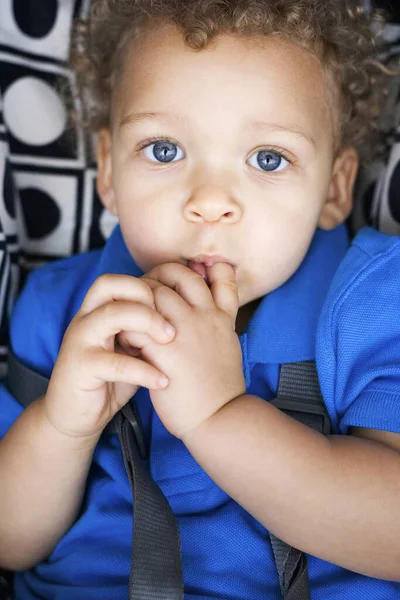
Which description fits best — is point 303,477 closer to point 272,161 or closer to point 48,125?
point 272,161

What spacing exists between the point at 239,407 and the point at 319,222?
492 millimetres

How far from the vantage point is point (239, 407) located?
39.6 inches

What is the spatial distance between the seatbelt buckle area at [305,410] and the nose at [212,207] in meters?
0.29

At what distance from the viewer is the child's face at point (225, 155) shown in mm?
1110

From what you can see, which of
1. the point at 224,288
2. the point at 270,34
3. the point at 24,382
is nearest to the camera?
the point at 224,288

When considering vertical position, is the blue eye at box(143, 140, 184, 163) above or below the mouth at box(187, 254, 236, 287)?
above

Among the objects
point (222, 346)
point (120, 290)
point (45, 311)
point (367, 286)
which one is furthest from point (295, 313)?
point (45, 311)

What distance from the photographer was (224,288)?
1067 millimetres

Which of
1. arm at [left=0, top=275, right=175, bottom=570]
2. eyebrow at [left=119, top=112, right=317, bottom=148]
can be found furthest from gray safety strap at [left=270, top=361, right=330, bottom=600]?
eyebrow at [left=119, top=112, right=317, bottom=148]

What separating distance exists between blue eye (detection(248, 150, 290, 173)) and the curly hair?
185 mm

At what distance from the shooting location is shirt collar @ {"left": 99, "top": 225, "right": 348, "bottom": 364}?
1.17 meters

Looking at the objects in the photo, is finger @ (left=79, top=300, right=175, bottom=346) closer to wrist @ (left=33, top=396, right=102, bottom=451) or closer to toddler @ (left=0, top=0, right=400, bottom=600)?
toddler @ (left=0, top=0, right=400, bottom=600)

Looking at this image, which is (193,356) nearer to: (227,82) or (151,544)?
(151,544)

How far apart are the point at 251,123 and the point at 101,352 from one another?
414 mm
